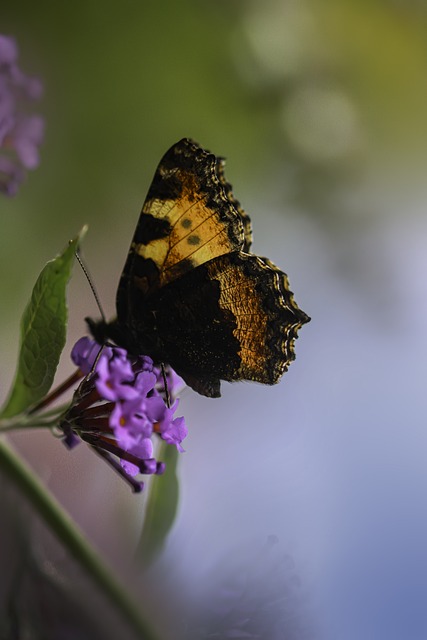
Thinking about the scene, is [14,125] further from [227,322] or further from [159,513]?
[159,513]

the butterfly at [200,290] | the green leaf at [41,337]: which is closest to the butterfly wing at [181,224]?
the butterfly at [200,290]

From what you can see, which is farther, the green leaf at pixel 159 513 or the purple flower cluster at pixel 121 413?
the green leaf at pixel 159 513

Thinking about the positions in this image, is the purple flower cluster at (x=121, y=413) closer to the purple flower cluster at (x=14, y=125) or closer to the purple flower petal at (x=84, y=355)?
the purple flower petal at (x=84, y=355)

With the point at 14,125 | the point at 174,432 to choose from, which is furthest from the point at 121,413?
the point at 14,125

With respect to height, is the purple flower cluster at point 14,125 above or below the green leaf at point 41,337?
above

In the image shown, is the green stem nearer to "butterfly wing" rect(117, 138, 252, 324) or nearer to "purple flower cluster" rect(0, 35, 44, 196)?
"butterfly wing" rect(117, 138, 252, 324)

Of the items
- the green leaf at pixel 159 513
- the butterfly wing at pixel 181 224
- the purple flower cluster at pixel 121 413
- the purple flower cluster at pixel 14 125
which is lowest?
the green leaf at pixel 159 513
